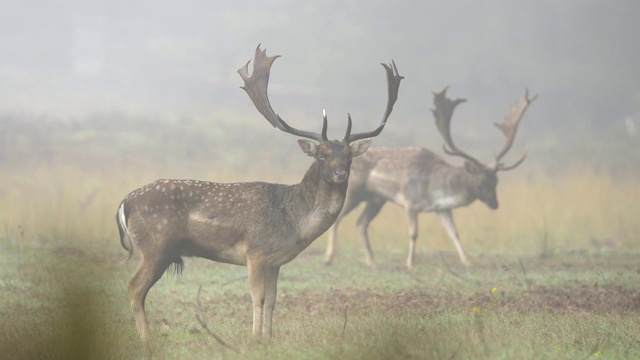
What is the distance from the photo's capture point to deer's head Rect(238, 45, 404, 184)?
31.7ft

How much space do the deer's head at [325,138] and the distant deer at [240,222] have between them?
0.01 metres

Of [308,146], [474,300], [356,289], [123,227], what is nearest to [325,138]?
[308,146]

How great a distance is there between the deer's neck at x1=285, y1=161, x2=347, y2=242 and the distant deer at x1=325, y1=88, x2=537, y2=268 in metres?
7.14

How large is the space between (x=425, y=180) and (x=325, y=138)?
774 centimetres

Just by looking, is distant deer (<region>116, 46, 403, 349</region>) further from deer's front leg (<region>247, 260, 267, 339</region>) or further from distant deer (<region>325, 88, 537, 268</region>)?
distant deer (<region>325, 88, 537, 268</region>)

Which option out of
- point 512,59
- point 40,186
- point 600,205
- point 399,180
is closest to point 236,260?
point 399,180

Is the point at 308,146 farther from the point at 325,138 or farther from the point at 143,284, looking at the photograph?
the point at 143,284

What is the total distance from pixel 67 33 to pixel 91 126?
3.55 metres

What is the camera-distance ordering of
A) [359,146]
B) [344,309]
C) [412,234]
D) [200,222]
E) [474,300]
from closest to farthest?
[200,222]
[359,146]
[344,309]
[474,300]
[412,234]

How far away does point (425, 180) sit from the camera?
57.2 ft

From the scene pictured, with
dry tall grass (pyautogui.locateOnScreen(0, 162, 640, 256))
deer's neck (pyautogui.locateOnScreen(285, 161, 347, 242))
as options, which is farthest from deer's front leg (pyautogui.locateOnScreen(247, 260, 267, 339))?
dry tall grass (pyautogui.locateOnScreen(0, 162, 640, 256))

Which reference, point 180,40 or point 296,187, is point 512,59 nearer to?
point 180,40

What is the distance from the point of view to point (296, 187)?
1012 centimetres

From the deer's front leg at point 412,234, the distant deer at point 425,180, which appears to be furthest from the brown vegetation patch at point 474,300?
the distant deer at point 425,180
